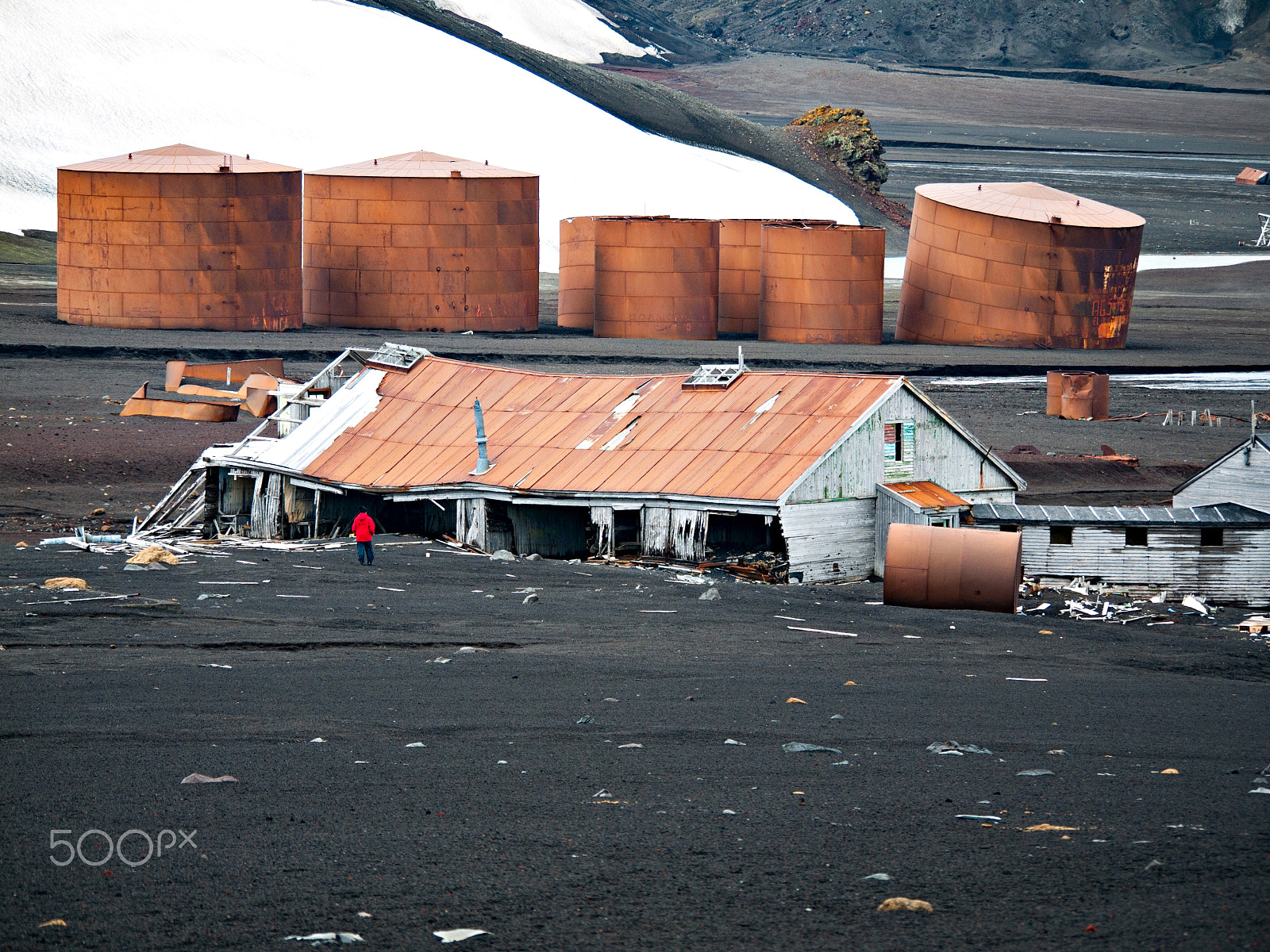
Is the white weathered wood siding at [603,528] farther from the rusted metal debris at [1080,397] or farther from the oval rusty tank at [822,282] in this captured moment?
the oval rusty tank at [822,282]

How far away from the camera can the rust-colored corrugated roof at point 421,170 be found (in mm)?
44156

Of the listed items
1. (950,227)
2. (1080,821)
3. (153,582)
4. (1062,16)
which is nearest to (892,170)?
(950,227)

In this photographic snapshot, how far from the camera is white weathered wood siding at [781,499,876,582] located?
21469mm

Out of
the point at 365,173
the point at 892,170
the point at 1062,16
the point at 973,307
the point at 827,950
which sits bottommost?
the point at 827,950

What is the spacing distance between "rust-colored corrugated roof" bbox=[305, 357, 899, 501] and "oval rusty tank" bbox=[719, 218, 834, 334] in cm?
1965

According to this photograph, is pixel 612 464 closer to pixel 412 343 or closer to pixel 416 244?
pixel 412 343

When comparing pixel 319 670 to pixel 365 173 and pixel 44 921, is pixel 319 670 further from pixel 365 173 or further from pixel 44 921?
pixel 365 173

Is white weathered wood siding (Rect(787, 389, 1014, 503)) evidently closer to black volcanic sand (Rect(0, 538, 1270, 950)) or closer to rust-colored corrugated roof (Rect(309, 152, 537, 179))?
black volcanic sand (Rect(0, 538, 1270, 950))

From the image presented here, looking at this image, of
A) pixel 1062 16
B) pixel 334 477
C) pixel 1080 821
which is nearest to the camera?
pixel 1080 821

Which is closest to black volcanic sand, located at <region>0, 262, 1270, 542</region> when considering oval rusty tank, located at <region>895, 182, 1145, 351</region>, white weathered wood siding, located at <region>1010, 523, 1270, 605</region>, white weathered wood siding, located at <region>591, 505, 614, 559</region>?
oval rusty tank, located at <region>895, 182, 1145, 351</region>

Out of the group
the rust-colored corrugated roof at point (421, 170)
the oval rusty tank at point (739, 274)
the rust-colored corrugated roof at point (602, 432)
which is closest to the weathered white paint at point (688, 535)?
the rust-colored corrugated roof at point (602, 432)

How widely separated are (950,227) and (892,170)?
46.0 metres

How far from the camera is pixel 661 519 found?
72.6 feet

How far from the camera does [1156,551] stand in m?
21.7
